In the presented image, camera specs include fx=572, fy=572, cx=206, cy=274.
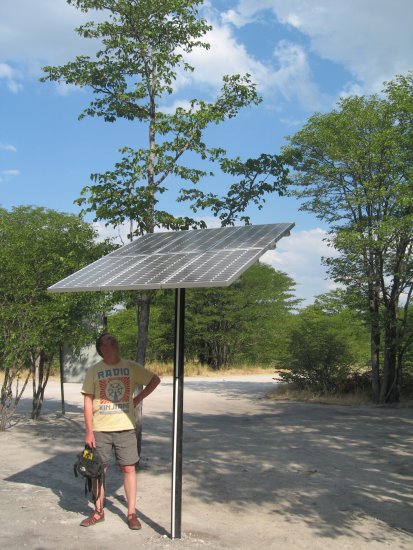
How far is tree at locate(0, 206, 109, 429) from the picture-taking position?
9289mm

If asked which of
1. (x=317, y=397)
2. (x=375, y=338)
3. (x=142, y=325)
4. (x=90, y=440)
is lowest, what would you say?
(x=317, y=397)

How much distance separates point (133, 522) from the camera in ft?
15.9

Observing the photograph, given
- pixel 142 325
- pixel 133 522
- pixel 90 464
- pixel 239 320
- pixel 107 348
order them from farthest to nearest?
pixel 239 320 < pixel 142 325 < pixel 107 348 < pixel 133 522 < pixel 90 464

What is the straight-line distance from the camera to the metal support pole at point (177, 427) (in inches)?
183

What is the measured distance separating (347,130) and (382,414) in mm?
7112

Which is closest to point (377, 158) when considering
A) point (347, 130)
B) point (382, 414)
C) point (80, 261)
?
point (347, 130)

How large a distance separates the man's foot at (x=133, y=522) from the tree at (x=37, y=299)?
490cm

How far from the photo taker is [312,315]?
756 inches

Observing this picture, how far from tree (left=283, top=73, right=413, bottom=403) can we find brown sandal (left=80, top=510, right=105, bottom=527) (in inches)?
404

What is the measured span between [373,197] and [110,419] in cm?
1109

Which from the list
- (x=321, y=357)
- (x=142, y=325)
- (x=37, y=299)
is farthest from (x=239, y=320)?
(x=142, y=325)

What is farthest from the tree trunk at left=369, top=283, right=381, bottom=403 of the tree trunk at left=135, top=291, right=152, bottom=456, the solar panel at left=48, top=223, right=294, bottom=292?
the solar panel at left=48, top=223, right=294, bottom=292

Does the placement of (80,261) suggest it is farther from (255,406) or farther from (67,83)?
(255,406)

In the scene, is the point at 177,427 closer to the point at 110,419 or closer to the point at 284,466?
the point at 110,419
